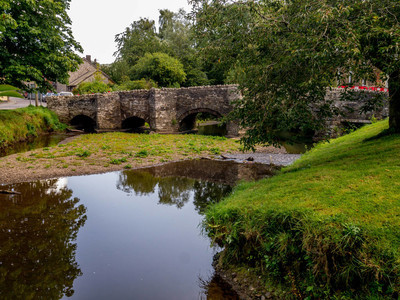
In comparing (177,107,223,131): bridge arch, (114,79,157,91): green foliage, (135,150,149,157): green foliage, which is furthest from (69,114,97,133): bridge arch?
(135,150,149,157): green foliage

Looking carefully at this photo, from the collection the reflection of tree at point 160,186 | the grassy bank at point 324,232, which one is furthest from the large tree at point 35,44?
the grassy bank at point 324,232

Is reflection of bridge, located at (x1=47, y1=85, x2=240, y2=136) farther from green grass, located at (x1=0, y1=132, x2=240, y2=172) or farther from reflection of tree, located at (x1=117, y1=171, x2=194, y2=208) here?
reflection of tree, located at (x1=117, y1=171, x2=194, y2=208)

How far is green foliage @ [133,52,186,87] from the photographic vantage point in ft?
114

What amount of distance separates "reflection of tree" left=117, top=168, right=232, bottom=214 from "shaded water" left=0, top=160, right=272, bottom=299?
0.13 feet

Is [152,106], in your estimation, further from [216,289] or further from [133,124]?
[216,289]

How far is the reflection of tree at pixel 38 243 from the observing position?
6.21 metres

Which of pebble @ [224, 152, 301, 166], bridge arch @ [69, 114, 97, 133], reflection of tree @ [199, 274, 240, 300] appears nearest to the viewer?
reflection of tree @ [199, 274, 240, 300]

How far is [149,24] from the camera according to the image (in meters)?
55.9

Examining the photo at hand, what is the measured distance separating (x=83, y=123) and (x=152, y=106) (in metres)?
10.4

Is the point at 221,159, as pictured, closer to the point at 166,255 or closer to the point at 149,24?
the point at 166,255

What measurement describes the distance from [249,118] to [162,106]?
19.0 meters

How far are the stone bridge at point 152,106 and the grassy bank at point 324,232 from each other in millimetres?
18695

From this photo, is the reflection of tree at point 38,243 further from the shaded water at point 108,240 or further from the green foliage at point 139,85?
the green foliage at point 139,85

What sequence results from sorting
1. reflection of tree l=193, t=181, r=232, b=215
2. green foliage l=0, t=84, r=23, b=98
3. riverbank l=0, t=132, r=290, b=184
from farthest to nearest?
riverbank l=0, t=132, r=290, b=184 < reflection of tree l=193, t=181, r=232, b=215 < green foliage l=0, t=84, r=23, b=98
